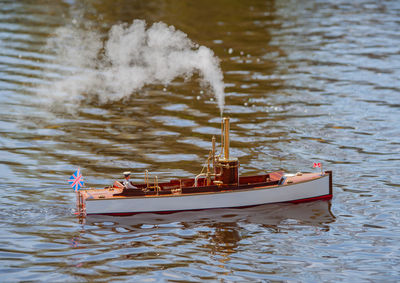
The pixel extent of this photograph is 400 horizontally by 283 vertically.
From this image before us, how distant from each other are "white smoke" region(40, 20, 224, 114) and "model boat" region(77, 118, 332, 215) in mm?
14240

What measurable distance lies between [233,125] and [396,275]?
62.8 ft

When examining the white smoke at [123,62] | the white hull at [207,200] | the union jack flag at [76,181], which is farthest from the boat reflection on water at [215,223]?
the white smoke at [123,62]

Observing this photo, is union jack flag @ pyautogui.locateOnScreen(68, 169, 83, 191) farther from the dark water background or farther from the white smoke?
the white smoke

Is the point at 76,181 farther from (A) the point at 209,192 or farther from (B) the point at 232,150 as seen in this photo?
(B) the point at 232,150

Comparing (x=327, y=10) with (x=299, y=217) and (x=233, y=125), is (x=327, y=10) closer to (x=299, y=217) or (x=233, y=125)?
(x=233, y=125)

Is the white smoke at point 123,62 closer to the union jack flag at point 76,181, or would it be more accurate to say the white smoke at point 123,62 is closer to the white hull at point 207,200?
the white hull at point 207,200

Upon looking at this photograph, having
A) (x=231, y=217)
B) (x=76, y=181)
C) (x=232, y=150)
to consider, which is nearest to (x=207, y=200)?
(x=231, y=217)

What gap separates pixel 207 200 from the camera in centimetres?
2739

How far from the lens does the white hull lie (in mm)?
26812

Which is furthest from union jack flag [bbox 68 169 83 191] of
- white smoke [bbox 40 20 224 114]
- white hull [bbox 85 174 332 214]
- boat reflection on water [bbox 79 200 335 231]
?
white smoke [bbox 40 20 224 114]

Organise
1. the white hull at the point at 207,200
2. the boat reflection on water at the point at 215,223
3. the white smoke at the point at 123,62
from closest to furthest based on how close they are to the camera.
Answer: the boat reflection on water at the point at 215,223 < the white hull at the point at 207,200 < the white smoke at the point at 123,62

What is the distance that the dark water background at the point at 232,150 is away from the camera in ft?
76.7

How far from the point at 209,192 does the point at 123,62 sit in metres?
28.2

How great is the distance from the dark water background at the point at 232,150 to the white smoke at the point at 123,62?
146cm
